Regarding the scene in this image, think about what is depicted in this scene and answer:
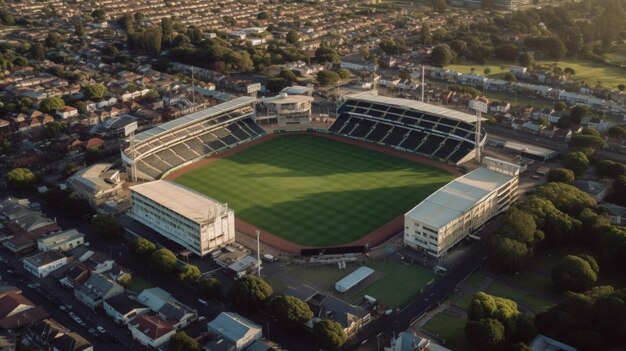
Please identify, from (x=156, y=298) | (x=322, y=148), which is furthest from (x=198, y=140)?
(x=156, y=298)

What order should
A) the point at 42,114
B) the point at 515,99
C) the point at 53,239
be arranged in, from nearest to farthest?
the point at 53,239, the point at 42,114, the point at 515,99

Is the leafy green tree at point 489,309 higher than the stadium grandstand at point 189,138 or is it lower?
lower

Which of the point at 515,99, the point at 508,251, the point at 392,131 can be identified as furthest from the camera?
the point at 515,99

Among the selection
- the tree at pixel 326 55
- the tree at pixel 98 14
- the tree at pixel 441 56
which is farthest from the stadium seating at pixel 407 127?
the tree at pixel 98 14

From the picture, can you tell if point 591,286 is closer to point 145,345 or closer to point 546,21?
point 145,345

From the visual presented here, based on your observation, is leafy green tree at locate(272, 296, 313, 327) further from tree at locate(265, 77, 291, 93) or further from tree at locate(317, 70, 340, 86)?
tree at locate(317, 70, 340, 86)

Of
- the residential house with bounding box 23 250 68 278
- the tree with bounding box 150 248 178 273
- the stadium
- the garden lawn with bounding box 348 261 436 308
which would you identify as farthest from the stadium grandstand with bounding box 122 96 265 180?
the garden lawn with bounding box 348 261 436 308

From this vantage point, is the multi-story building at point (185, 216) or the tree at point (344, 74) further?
the tree at point (344, 74)

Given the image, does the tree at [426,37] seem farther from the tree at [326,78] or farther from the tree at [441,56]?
the tree at [326,78]
